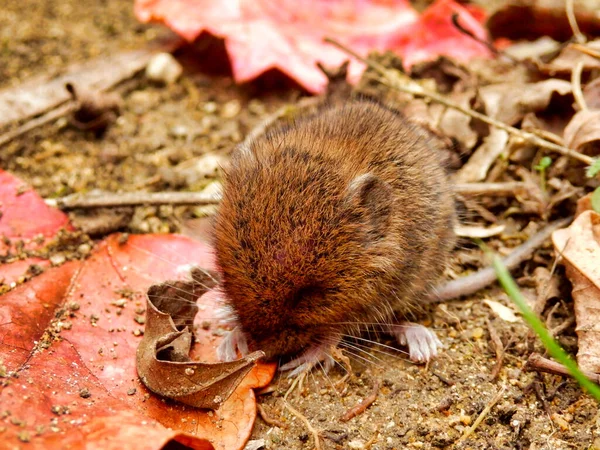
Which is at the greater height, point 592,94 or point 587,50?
point 587,50

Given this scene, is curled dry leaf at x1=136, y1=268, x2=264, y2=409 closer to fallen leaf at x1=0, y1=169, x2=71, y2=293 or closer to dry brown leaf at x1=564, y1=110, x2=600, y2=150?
fallen leaf at x1=0, y1=169, x2=71, y2=293

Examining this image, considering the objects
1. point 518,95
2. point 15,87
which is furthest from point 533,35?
point 15,87

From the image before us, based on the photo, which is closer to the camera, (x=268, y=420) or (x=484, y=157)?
(x=268, y=420)

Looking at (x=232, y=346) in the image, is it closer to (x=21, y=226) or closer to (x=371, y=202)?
(x=371, y=202)

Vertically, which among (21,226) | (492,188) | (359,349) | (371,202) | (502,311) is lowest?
(502,311)

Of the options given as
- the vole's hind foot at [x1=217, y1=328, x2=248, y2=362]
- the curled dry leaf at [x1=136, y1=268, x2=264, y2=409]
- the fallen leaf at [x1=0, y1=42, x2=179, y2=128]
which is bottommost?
the vole's hind foot at [x1=217, y1=328, x2=248, y2=362]

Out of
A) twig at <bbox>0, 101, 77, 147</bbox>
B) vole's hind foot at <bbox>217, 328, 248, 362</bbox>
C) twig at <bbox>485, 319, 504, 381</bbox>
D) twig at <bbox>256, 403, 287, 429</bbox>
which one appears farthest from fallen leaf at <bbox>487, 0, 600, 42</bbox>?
twig at <bbox>256, 403, 287, 429</bbox>

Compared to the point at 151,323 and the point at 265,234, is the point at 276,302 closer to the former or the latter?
the point at 265,234

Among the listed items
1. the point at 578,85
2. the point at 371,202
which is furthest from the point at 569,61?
the point at 371,202
